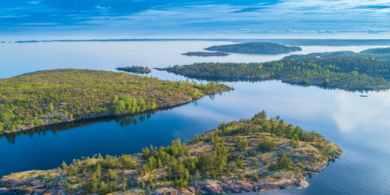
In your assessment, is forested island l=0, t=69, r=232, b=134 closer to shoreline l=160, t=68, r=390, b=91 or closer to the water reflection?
the water reflection

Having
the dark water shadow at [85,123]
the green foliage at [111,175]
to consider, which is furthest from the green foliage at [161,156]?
the dark water shadow at [85,123]

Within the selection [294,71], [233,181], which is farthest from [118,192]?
[294,71]

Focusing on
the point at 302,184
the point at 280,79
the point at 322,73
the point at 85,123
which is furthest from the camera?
A: the point at 280,79

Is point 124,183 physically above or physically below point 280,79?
below

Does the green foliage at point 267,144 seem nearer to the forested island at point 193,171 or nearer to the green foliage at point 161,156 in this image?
the forested island at point 193,171

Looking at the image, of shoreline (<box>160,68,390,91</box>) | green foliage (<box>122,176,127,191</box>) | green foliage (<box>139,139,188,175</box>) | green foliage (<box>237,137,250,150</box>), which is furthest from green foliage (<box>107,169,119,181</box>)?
shoreline (<box>160,68,390,91</box>)

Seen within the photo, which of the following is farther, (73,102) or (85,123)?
(73,102)

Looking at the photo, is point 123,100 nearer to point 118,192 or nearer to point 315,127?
point 118,192

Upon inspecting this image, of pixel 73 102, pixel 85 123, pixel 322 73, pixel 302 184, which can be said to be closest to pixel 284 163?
pixel 302 184

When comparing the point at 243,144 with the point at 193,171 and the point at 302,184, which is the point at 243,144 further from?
the point at 193,171
